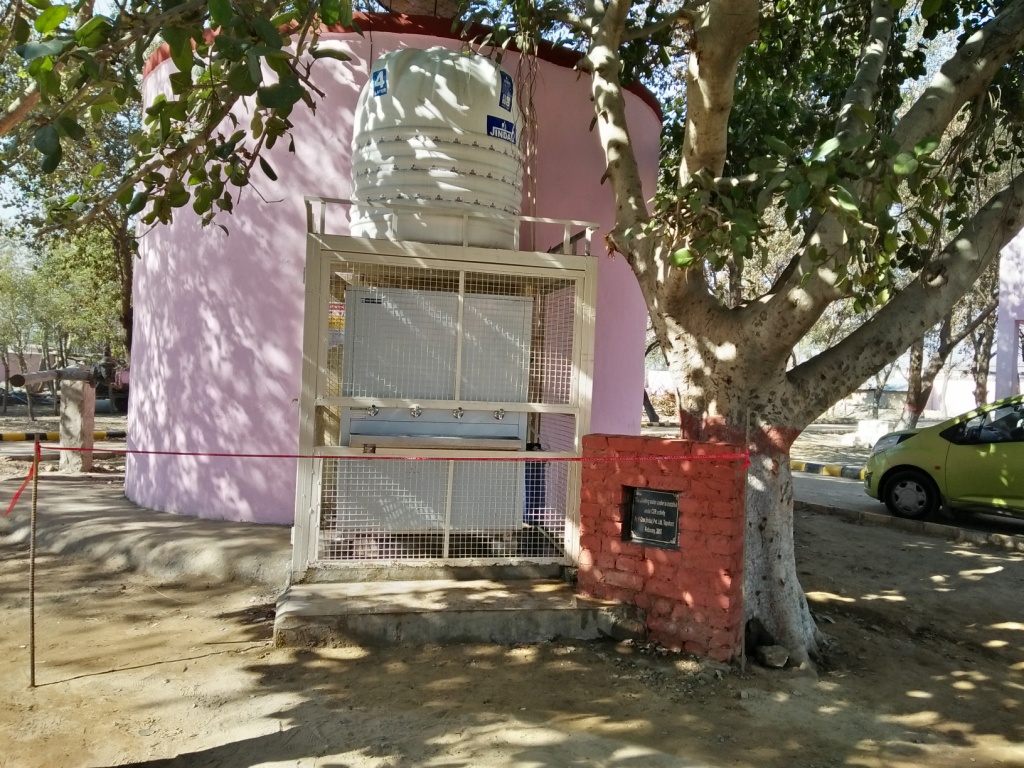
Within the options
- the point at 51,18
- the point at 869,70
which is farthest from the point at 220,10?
the point at 869,70

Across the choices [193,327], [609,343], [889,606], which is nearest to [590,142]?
[609,343]

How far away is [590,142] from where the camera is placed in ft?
24.9

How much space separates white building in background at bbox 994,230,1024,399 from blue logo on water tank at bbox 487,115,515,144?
1215 cm

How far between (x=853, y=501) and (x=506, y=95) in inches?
324

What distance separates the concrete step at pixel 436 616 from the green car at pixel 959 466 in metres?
6.26

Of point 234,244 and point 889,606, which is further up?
point 234,244

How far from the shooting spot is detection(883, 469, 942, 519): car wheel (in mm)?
9586

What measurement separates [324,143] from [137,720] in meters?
5.03

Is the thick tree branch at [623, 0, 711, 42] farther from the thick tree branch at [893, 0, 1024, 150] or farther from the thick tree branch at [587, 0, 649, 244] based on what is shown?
the thick tree branch at [893, 0, 1024, 150]

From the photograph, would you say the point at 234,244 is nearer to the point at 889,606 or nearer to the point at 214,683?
the point at 214,683

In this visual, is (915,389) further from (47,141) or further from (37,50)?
(37,50)

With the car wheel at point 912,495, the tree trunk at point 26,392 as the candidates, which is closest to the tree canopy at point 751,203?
the car wheel at point 912,495

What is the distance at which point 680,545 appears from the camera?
468 centimetres

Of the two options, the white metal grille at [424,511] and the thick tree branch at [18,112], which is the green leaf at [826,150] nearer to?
the white metal grille at [424,511]
